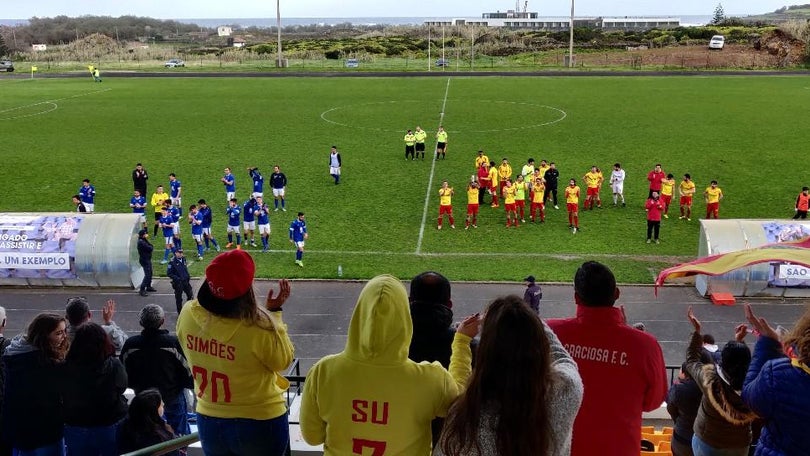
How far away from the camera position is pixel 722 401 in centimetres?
461

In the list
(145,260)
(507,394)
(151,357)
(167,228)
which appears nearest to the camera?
(507,394)

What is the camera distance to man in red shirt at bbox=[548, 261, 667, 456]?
12.6ft

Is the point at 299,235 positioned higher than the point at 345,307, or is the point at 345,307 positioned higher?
the point at 299,235

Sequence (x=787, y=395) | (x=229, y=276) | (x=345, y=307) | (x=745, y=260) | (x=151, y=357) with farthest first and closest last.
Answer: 1. (x=345, y=307)
2. (x=151, y=357)
3. (x=745, y=260)
4. (x=229, y=276)
5. (x=787, y=395)

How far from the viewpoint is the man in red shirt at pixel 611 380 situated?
3826 mm

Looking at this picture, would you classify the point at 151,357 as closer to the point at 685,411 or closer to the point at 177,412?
the point at 177,412

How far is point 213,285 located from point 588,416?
2.03 metres

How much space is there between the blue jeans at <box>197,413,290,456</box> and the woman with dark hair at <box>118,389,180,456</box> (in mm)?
843

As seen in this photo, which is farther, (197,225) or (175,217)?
(175,217)

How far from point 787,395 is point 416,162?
83.2 feet

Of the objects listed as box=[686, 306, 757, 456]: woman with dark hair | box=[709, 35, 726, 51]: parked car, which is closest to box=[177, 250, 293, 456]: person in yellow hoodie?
box=[686, 306, 757, 456]: woman with dark hair

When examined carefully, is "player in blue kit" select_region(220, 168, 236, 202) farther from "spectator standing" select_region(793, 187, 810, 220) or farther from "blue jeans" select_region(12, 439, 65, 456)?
"blue jeans" select_region(12, 439, 65, 456)

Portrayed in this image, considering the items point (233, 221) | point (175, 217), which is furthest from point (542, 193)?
point (175, 217)

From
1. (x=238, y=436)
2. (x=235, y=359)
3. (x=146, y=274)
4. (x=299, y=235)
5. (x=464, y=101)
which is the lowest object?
(x=146, y=274)
